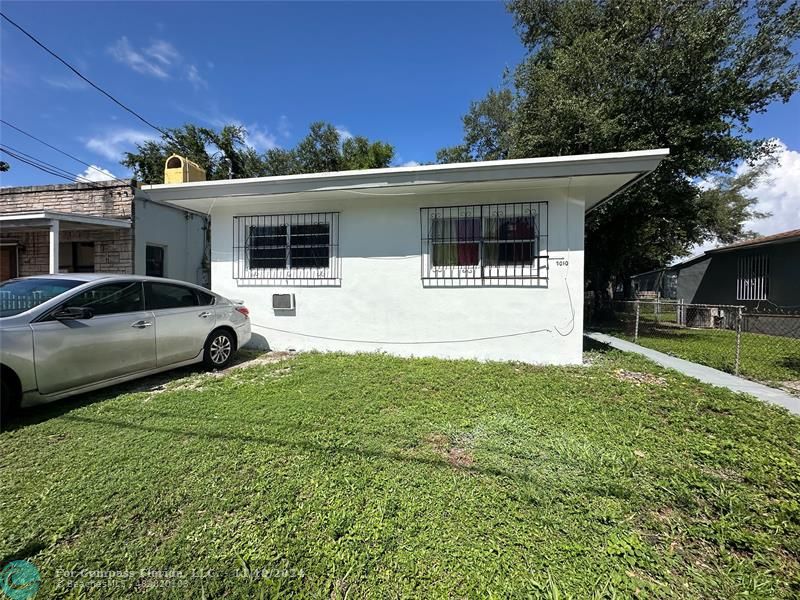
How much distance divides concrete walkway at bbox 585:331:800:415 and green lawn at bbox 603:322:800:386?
404mm

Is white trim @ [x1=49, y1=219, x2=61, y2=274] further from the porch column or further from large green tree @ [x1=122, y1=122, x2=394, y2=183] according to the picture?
large green tree @ [x1=122, y1=122, x2=394, y2=183]

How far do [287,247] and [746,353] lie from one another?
9.93 m

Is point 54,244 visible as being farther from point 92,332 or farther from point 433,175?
point 433,175

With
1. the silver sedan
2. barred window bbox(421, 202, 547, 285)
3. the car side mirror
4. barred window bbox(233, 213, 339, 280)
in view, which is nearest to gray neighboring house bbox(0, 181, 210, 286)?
barred window bbox(233, 213, 339, 280)

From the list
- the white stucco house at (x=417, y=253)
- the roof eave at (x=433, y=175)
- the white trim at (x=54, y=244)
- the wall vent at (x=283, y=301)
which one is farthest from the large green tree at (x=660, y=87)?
the white trim at (x=54, y=244)

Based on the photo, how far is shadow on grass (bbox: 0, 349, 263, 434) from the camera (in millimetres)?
3535

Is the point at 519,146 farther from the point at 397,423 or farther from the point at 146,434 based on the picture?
the point at 146,434

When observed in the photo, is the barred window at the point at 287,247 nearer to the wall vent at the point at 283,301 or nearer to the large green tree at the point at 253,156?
the wall vent at the point at 283,301

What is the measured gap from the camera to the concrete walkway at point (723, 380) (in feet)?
14.4

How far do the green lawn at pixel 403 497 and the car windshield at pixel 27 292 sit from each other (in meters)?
1.13

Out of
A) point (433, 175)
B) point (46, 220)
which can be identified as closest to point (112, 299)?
point (433, 175)

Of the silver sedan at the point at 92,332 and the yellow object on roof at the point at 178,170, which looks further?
the yellow object on roof at the point at 178,170

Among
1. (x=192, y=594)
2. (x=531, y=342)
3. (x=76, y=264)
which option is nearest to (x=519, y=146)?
(x=531, y=342)

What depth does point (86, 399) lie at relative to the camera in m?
4.12
